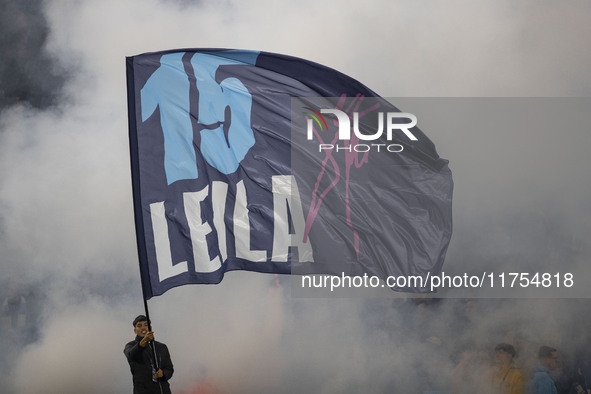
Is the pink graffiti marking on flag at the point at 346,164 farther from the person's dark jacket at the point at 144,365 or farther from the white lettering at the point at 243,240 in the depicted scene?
the person's dark jacket at the point at 144,365

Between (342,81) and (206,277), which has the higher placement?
(342,81)

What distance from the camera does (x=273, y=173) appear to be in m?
4.89

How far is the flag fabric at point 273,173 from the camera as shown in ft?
15.4

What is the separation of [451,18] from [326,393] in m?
4.05

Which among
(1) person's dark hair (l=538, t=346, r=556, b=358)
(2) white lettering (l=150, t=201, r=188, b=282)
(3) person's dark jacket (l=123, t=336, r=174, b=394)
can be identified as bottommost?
(1) person's dark hair (l=538, t=346, r=556, b=358)

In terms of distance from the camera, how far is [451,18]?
7578 millimetres

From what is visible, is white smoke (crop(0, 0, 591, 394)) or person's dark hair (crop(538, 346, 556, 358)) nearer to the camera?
person's dark hair (crop(538, 346, 556, 358))

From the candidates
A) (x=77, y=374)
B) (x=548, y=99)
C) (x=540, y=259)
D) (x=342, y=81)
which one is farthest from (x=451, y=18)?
(x=77, y=374)

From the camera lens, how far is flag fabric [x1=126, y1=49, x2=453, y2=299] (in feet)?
15.4

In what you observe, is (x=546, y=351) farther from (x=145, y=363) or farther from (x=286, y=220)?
(x=145, y=363)

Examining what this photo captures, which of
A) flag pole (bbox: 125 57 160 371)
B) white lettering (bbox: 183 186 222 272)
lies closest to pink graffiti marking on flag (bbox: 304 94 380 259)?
white lettering (bbox: 183 186 222 272)

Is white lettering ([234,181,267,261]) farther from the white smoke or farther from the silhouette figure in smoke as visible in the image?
the white smoke

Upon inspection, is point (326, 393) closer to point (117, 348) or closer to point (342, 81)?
point (117, 348)

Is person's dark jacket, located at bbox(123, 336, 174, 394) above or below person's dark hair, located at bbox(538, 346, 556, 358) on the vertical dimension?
above
